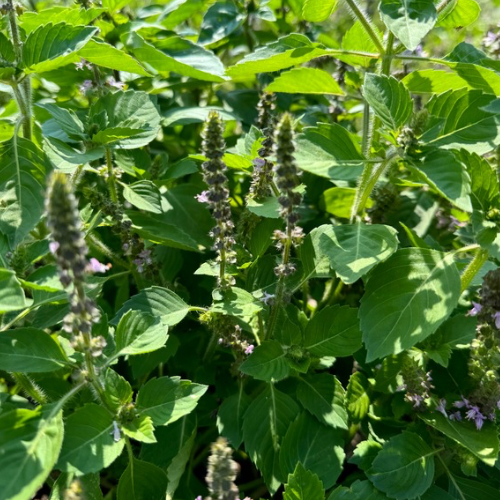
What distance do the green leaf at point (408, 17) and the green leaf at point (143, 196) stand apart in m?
0.93

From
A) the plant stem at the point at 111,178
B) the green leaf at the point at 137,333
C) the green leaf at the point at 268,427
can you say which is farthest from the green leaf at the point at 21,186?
the green leaf at the point at 268,427

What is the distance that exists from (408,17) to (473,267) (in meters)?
0.79

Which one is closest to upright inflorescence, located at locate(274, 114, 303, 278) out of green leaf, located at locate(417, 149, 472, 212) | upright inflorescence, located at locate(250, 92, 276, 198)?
upright inflorescence, located at locate(250, 92, 276, 198)

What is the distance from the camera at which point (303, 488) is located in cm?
163

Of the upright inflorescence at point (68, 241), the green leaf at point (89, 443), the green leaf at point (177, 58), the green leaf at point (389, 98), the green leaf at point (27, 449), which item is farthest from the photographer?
the green leaf at point (177, 58)

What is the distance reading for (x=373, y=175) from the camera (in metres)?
1.95

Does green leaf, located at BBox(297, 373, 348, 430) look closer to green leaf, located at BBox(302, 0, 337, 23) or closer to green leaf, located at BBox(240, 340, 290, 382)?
green leaf, located at BBox(240, 340, 290, 382)

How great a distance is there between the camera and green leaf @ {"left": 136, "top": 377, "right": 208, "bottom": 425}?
160 cm

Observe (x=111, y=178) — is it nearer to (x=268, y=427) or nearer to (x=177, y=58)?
(x=177, y=58)

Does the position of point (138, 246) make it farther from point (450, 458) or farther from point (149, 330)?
point (450, 458)

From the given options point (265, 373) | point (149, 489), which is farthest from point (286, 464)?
point (149, 489)

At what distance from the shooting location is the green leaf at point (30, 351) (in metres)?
1.56

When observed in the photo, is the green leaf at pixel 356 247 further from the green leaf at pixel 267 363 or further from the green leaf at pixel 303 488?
the green leaf at pixel 303 488

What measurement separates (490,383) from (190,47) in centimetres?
176
